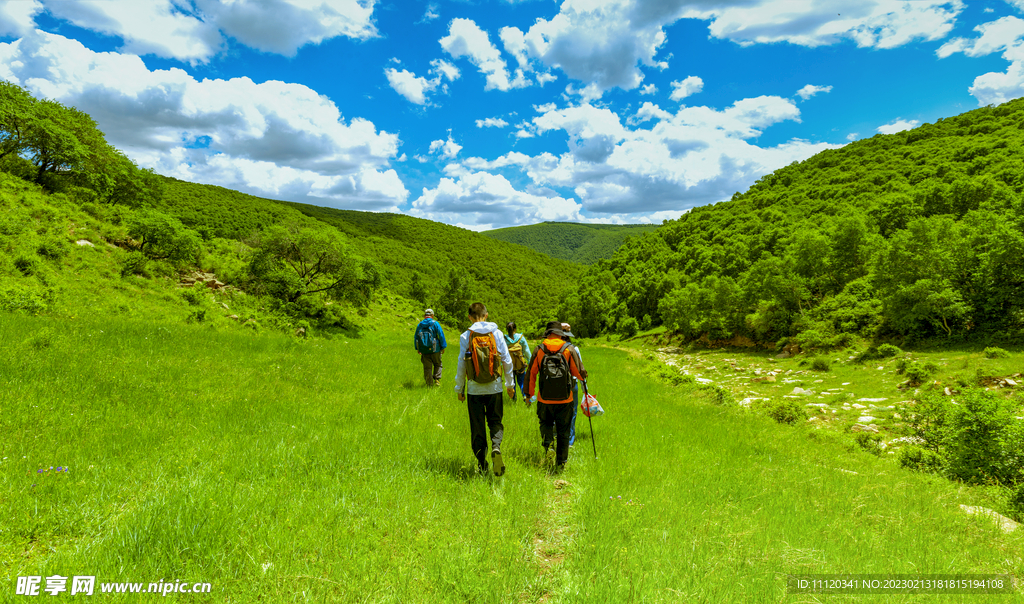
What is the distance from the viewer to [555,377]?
6.16m

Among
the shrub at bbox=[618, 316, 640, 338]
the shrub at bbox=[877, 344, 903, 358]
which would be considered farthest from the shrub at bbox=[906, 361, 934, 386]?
the shrub at bbox=[618, 316, 640, 338]

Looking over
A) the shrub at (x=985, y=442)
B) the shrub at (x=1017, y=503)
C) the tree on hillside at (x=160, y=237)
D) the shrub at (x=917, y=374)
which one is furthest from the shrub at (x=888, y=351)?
the tree on hillside at (x=160, y=237)

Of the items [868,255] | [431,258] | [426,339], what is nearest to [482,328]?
[426,339]

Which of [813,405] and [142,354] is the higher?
[142,354]

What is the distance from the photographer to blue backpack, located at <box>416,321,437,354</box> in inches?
481

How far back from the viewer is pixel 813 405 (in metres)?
15.4

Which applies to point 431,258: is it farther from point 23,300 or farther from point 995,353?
point 995,353

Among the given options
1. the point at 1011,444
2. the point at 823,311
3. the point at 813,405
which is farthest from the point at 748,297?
the point at 1011,444

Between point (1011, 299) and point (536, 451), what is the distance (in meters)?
28.1

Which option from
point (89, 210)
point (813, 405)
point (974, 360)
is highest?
point (89, 210)

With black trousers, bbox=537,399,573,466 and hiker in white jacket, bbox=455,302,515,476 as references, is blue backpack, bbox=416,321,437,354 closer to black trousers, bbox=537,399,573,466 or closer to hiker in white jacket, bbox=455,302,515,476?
hiker in white jacket, bbox=455,302,515,476

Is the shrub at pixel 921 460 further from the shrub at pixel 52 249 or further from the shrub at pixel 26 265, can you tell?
the shrub at pixel 52 249

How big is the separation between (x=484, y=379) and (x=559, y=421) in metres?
1.60

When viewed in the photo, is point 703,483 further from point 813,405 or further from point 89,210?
point 89,210
